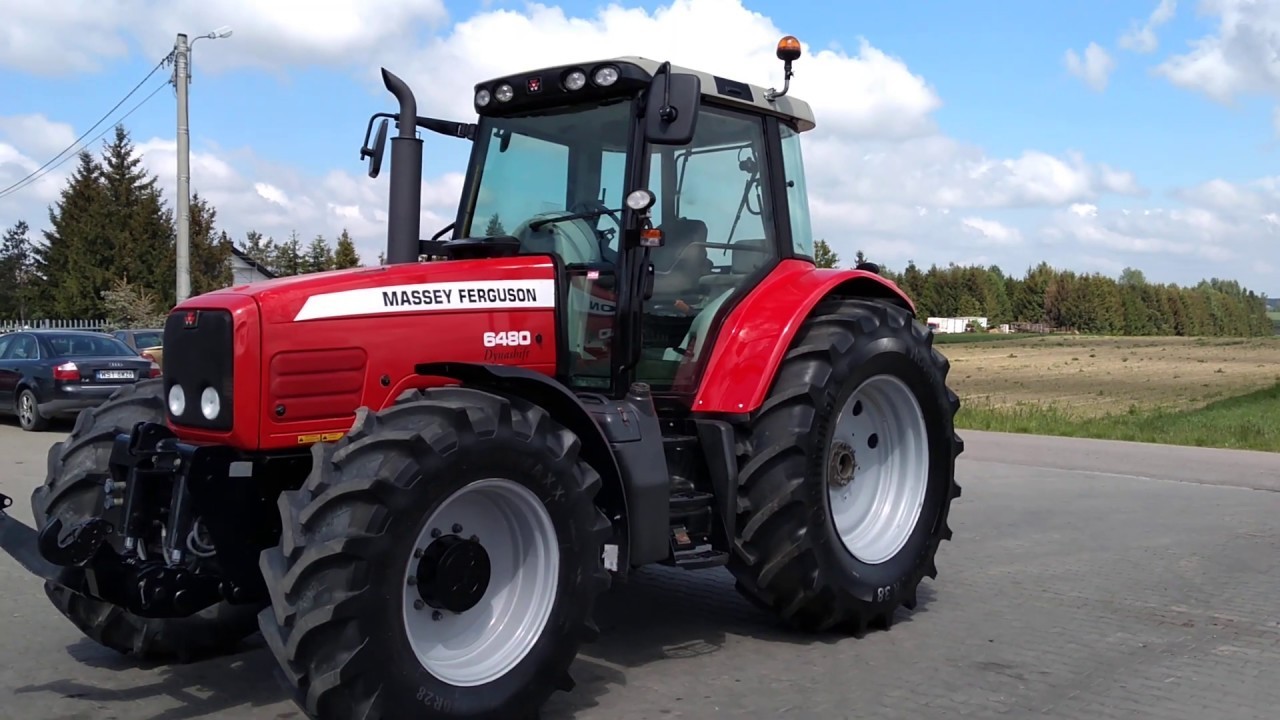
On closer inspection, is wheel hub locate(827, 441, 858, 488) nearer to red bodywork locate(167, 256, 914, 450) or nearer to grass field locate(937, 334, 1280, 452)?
red bodywork locate(167, 256, 914, 450)

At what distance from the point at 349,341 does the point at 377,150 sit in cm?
140

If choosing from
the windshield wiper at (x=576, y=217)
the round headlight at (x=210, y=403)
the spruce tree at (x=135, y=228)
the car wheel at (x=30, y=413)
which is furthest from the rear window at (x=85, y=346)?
the spruce tree at (x=135, y=228)

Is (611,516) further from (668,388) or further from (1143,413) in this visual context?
(1143,413)

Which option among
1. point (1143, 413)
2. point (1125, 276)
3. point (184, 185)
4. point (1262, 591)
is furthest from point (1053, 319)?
point (1262, 591)

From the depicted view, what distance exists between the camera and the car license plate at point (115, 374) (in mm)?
16281

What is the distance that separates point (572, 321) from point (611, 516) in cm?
95

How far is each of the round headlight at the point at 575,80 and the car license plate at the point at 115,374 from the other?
502 inches

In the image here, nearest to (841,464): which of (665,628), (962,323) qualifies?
(665,628)

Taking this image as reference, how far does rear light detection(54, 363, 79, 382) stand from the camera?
16.1m

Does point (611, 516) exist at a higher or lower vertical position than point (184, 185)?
lower

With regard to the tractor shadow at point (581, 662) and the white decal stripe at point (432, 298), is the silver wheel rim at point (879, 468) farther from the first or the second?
the white decal stripe at point (432, 298)

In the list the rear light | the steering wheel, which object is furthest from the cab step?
the rear light

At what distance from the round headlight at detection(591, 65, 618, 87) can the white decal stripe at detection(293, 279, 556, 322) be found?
36.5 inches

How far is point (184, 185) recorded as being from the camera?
68.6ft
